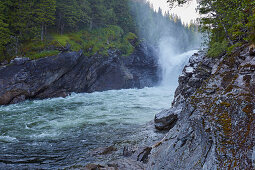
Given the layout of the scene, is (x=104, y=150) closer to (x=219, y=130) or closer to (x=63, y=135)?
(x=63, y=135)

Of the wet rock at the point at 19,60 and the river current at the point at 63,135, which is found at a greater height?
the wet rock at the point at 19,60

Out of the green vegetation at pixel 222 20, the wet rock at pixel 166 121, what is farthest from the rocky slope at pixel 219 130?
the wet rock at pixel 166 121

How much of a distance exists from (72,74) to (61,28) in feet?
39.2

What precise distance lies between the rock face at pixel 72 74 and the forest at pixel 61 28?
1.68m

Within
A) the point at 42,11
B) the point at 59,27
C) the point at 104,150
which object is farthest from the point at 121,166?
the point at 59,27

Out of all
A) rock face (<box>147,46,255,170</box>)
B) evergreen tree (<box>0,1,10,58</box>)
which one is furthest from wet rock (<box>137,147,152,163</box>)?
evergreen tree (<box>0,1,10,58</box>)

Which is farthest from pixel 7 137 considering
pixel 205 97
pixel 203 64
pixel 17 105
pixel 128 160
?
pixel 203 64

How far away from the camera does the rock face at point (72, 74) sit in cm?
2053

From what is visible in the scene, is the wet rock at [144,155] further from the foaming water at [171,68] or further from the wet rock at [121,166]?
the foaming water at [171,68]

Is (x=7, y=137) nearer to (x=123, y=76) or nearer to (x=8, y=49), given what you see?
(x=8, y=49)

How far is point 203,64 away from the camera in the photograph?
481 inches

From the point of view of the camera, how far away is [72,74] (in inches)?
1101

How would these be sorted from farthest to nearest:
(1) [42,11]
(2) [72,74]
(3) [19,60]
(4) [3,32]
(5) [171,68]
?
(5) [171,68], (2) [72,74], (1) [42,11], (4) [3,32], (3) [19,60]

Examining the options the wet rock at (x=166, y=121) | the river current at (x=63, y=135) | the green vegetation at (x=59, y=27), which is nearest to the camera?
the river current at (x=63, y=135)
